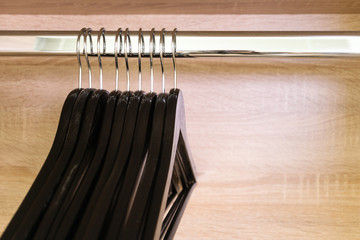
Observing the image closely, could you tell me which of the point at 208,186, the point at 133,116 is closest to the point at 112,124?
the point at 133,116

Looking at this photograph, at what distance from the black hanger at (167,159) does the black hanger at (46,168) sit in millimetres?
147

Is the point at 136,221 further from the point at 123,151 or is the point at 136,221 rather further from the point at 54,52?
the point at 54,52

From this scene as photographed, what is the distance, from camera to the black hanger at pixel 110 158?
0.42 meters

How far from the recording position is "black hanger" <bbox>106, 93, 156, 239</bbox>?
40 cm

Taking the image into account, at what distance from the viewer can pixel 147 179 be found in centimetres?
42

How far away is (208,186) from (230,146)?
0.09 m

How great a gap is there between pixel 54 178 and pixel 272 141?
42 cm

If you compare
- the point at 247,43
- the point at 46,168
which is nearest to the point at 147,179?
the point at 46,168

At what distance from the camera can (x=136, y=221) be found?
1.29ft

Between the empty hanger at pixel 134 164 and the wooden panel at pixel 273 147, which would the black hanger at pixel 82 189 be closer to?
the empty hanger at pixel 134 164

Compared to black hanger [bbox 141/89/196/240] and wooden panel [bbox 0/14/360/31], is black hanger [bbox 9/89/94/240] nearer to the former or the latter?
black hanger [bbox 141/89/196/240]
